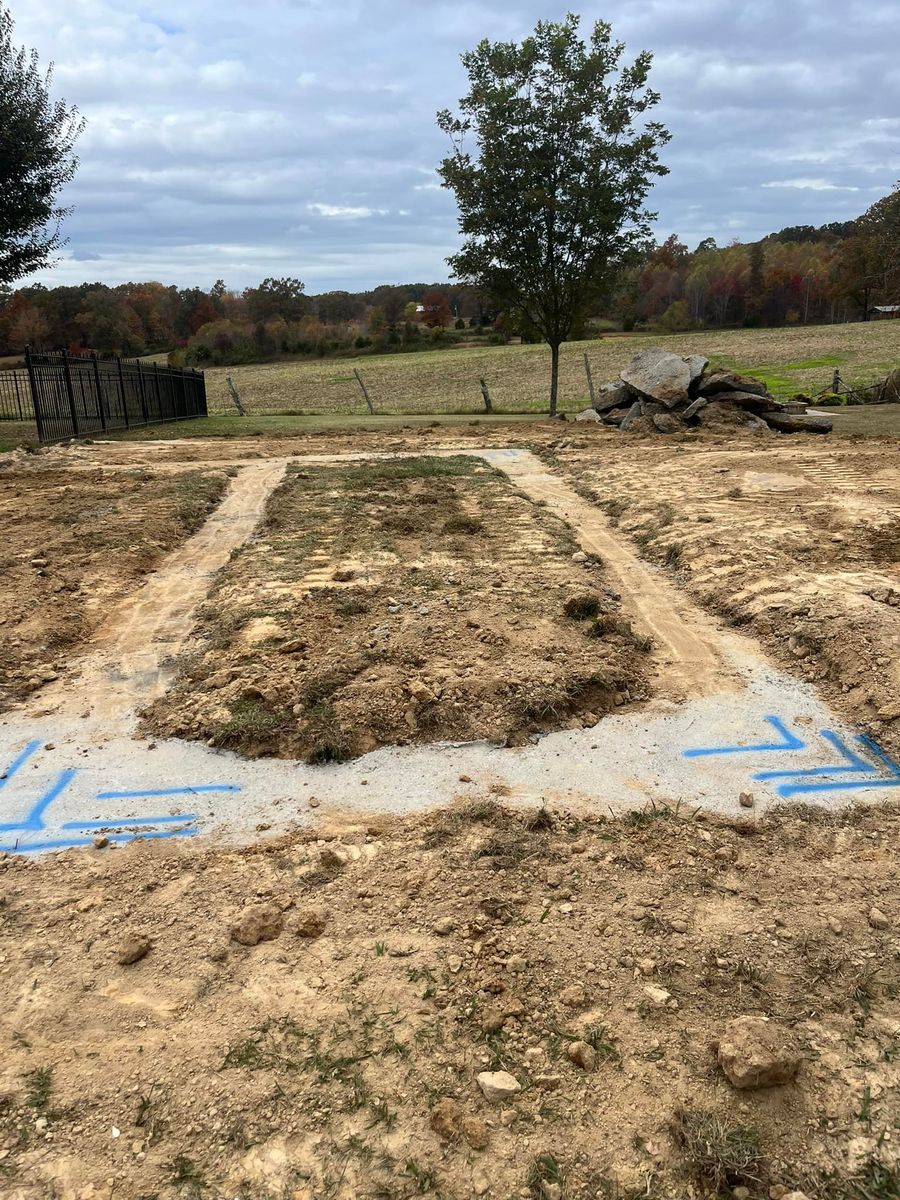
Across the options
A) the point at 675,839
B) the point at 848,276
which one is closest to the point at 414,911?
the point at 675,839

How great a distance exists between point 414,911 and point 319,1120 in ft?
2.86

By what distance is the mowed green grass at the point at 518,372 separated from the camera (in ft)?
92.5

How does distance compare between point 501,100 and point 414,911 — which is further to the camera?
point 501,100

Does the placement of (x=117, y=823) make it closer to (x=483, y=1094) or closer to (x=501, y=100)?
(x=483, y=1094)

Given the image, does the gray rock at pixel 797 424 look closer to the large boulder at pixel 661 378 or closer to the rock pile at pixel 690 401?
the rock pile at pixel 690 401

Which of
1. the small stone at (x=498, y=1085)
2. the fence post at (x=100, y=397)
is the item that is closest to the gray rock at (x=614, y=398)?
the fence post at (x=100, y=397)

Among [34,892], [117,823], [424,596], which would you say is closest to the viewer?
[34,892]

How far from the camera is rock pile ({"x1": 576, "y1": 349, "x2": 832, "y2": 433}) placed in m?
15.6

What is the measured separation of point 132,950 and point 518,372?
1613 inches

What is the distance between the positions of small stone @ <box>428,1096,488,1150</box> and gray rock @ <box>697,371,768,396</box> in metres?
16.2

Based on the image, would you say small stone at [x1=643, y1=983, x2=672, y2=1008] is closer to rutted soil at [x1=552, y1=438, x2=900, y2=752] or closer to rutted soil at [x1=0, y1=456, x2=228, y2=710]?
rutted soil at [x1=552, y1=438, x2=900, y2=752]

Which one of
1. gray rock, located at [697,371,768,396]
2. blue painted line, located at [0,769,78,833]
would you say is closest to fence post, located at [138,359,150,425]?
gray rock, located at [697,371,768,396]

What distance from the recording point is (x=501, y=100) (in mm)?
17594

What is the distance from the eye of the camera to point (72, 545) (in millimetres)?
7629
